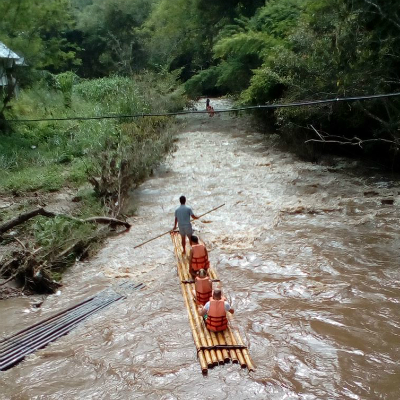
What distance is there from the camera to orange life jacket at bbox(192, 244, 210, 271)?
314 inches

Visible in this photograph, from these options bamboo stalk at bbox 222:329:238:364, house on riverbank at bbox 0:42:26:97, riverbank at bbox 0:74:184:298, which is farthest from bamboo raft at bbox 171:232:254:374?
house on riverbank at bbox 0:42:26:97

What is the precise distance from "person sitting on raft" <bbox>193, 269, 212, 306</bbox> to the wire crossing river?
475 millimetres

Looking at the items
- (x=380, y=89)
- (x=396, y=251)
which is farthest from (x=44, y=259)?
(x=380, y=89)

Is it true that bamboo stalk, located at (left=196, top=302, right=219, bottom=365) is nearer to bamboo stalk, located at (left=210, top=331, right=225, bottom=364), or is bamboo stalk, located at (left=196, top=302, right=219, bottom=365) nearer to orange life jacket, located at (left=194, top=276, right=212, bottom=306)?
bamboo stalk, located at (left=210, top=331, right=225, bottom=364)

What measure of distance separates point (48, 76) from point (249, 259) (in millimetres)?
20118

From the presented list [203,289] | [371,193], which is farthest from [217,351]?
[371,193]

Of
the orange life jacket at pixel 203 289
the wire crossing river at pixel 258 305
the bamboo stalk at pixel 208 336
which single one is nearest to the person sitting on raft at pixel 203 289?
the orange life jacket at pixel 203 289

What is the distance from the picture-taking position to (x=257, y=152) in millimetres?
19078

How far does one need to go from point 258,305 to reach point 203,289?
1219 mm

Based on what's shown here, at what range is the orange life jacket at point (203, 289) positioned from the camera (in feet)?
23.1

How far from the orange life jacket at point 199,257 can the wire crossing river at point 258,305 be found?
0.66 meters

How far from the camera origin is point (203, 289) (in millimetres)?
7066

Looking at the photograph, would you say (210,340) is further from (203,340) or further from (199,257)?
(199,257)

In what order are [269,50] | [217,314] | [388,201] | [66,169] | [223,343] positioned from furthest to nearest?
[269,50] → [66,169] → [388,201] → [217,314] → [223,343]
